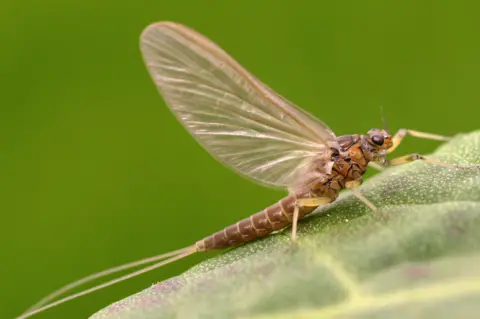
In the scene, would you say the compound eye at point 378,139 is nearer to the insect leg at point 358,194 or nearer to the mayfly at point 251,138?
the mayfly at point 251,138

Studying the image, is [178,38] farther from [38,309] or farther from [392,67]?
[392,67]

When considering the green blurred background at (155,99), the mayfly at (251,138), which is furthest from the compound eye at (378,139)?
the green blurred background at (155,99)

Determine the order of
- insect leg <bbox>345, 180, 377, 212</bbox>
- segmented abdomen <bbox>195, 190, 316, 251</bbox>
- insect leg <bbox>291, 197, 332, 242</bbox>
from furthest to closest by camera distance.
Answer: segmented abdomen <bbox>195, 190, 316, 251</bbox>, insect leg <bbox>291, 197, 332, 242</bbox>, insect leg <bbox>345, 180, 377, 212</bbox>

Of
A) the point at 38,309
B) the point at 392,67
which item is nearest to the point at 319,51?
the point at 392,67

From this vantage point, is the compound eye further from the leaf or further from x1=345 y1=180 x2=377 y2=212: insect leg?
the leaf

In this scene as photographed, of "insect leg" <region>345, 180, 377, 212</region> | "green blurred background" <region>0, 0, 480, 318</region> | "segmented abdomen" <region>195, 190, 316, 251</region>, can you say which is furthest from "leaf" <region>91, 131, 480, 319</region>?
"green blurred background" <region>0, 0, 480, 318</region>
